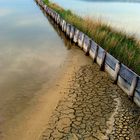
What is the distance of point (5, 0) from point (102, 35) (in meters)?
33.1

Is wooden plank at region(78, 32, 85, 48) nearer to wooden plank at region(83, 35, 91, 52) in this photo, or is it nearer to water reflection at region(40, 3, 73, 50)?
wooden plank at region(83, 35, 91, 52)

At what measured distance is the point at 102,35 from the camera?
58.6ft

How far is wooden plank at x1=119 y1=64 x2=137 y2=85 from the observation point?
37.5 ft

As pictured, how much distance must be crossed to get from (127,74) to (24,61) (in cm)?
605

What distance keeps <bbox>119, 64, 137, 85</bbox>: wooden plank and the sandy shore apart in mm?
2289

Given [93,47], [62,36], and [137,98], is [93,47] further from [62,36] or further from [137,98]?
[62,36]

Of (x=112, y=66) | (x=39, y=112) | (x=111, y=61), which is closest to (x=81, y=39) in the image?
(x=111, y=61)

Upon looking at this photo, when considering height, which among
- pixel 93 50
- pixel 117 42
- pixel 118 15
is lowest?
pixel 118 15

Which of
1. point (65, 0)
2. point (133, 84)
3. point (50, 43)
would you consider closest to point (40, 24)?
point (50, 43)

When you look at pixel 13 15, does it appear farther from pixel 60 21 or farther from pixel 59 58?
pixel 59 58

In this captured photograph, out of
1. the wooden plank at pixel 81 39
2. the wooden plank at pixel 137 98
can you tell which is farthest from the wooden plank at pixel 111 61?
the wooden plank at pixel 81 39

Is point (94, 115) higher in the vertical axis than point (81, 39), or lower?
higher

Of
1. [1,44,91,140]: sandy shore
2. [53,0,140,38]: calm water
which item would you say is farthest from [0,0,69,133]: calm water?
[53,0,140,38]: calm water

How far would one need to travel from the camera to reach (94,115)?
1012 centimetres
